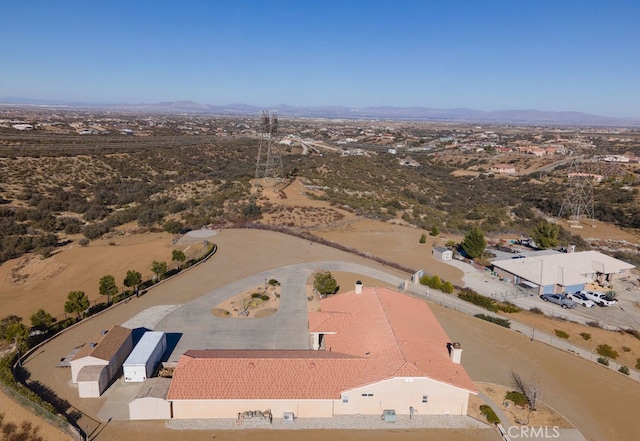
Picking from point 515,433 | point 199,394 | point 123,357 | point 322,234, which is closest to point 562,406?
point 515,433

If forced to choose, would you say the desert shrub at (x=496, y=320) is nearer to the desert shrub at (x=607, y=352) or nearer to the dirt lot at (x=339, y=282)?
the dirt lot at (x=339, y=282)

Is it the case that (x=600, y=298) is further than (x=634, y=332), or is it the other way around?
(x=600, y=298)

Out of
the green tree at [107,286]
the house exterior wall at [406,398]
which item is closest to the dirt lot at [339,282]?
the house exterior wall at [406,398]

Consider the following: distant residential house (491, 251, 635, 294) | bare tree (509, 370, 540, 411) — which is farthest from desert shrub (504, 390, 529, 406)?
distant residential house (491, 251, 635, 294)

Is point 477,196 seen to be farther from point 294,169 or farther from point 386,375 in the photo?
point 386,375

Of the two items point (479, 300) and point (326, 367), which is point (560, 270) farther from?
point (326, 367)

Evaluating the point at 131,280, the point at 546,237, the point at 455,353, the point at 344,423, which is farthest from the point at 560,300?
the point at 131,280
